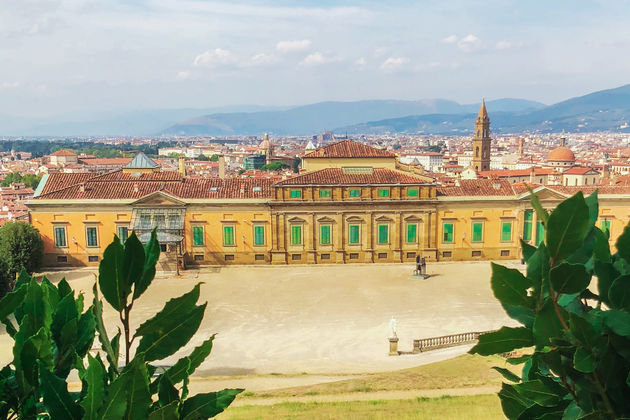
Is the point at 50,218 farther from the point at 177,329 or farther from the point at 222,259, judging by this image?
the point at 177,329

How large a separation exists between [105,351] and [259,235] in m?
36.6

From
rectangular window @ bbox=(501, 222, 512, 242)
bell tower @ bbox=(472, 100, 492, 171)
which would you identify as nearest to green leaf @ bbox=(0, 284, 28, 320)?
rectangular window @ bbox=(501, 222, 512, 242)

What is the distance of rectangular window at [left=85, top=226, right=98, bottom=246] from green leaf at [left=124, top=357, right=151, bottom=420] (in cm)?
3852

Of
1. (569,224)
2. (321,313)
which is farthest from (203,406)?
(321,313)

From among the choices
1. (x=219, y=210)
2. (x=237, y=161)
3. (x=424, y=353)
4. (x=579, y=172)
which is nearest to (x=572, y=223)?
(x=424, y=353)

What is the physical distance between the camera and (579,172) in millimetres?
83750

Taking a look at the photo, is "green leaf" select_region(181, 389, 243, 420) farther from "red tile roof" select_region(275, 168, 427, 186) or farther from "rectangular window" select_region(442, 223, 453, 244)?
"rectangular window" select_region(442, 223, 453, 244)

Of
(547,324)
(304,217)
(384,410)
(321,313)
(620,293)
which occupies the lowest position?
(321,313)

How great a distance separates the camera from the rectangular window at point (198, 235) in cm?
3894

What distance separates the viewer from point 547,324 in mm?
2631

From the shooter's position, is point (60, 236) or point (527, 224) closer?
point (60, 236)

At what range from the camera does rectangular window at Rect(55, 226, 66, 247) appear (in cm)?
3841

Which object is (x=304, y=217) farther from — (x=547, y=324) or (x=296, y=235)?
(x=547, y=324)

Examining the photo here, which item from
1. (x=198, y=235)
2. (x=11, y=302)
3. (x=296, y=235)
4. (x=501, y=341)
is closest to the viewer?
(x=501, y=341)
